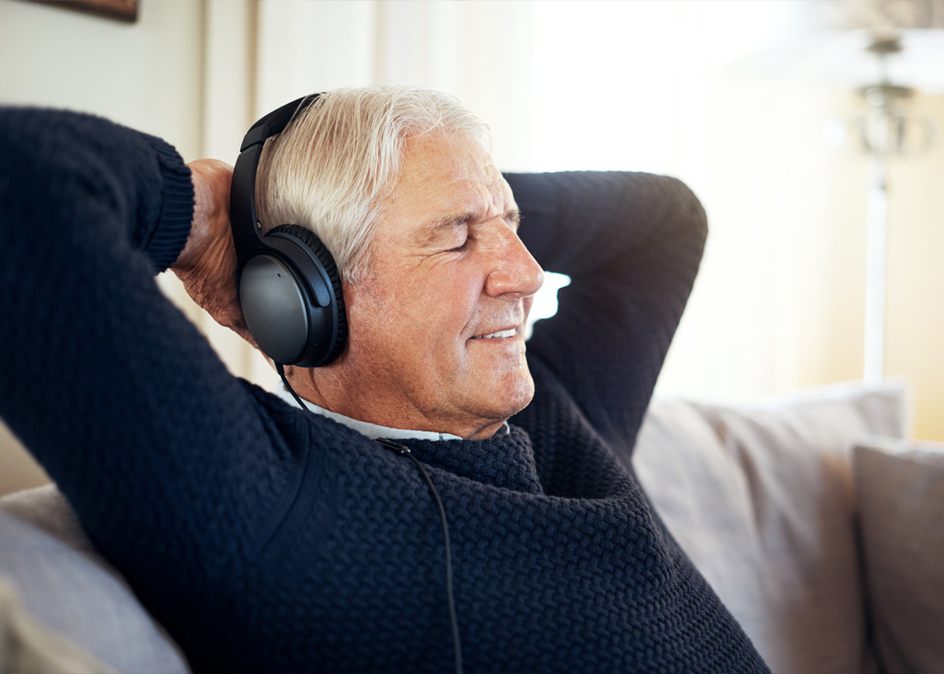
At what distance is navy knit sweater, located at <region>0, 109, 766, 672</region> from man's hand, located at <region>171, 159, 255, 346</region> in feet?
0.17

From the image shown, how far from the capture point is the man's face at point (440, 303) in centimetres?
81

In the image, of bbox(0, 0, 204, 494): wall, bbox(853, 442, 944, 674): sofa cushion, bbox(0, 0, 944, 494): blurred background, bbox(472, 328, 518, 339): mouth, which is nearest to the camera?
bbox(472, 328, 518, 339): mouth

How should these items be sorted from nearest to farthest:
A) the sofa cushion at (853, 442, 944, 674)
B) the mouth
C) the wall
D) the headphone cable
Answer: the headphone cable, the mouth, the wall, the sofa cushion at (853, 442, 944, 674)

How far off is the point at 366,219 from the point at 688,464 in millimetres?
813

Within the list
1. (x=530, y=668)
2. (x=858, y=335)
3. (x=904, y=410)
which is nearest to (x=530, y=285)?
(x=530, y=668)

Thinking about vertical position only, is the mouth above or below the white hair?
below

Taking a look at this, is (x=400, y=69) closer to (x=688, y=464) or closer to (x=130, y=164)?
(x=130, y=164)

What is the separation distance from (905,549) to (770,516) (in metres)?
0.22

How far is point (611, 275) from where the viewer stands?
120 cm

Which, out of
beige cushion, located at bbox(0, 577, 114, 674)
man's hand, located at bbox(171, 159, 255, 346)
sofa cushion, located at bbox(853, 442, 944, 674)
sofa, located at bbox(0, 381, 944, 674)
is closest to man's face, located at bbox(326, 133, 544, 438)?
man's hand, located at bbox(171, 159, 255, 346)

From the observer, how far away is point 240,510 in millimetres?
599

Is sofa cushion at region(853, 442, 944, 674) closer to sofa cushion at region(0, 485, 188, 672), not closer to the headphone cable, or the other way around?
the headphone cable

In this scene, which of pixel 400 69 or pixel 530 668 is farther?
pixel 400 69

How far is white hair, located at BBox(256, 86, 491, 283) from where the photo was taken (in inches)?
31.4
